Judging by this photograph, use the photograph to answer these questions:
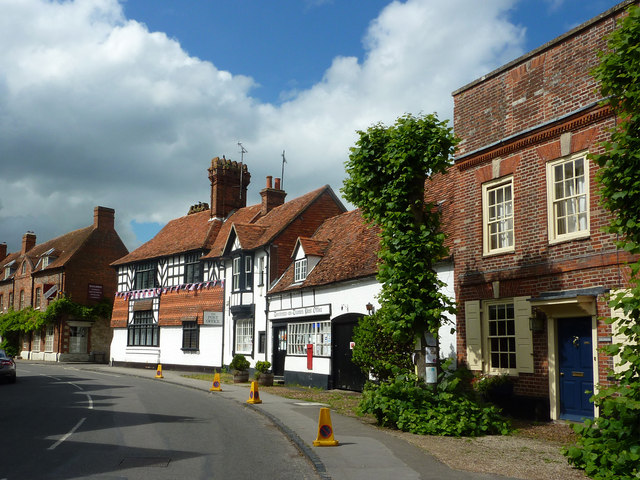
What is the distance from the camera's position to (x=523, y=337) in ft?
44.3

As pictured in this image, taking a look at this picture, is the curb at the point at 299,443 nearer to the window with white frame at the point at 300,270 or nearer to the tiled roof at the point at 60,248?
the window with white frame at the point at 300,270

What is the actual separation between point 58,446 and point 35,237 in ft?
175

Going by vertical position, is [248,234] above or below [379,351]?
above

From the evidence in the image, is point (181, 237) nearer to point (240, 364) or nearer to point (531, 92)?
point (240, 364)

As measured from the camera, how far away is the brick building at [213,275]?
96.8 feet

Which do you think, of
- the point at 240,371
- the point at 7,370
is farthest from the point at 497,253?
the point at 7,370

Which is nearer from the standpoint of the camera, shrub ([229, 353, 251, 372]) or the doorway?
the doorway

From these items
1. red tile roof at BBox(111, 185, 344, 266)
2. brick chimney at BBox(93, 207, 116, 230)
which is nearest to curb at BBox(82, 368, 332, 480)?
red tile roof at BBox(111, 185, 344, 266)

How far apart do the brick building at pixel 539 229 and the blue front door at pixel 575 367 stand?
21 mm

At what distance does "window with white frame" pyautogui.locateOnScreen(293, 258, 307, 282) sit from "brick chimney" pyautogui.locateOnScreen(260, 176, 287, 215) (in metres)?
8.31

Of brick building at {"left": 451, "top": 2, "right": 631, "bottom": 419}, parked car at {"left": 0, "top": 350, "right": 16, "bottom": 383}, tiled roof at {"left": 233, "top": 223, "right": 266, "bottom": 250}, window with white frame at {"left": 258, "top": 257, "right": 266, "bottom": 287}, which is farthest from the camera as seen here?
tiled roof at {"left": 233, "top": 223, "right": 266, "bottom": 250}

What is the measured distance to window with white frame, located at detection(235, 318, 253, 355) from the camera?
29641 mm

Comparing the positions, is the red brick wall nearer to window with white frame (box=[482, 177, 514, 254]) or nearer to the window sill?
window with white frame (box=[482, 177, 514, 254])

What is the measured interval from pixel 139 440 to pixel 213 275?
872 inches
